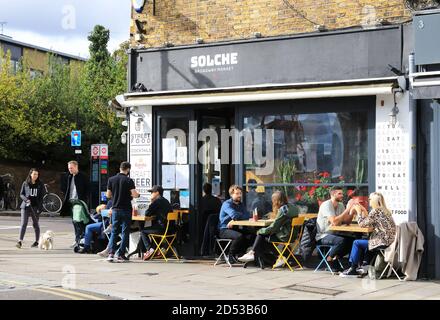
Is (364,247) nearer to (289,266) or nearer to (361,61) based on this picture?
(289,266)

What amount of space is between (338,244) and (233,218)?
6.39ft

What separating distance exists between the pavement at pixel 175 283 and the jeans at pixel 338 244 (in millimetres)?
381

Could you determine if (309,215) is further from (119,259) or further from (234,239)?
(119,259)

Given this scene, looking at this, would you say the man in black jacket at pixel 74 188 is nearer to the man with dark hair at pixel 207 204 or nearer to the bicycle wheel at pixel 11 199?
the man with dark hair at pixel 207 204

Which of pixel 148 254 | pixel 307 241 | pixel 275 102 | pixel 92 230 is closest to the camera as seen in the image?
pixel 307 241

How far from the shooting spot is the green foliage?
3231 centimetres

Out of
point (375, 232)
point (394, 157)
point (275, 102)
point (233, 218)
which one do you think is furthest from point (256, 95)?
point (375, 232)

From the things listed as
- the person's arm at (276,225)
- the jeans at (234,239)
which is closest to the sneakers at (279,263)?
the person's arm at (276,225)

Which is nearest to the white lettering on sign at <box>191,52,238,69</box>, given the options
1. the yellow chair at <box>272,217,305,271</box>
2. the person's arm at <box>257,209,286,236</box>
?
the person's arm at <box>257,209,286,236</box>

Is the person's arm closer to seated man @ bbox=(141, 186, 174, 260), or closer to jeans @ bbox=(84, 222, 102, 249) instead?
seated man @ bbox=(141, 186, 174, 260)

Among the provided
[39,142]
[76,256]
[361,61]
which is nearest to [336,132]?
[361,61]

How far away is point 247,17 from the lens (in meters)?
12.6

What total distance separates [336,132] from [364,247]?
228cm

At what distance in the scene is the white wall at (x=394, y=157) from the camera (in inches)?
421
